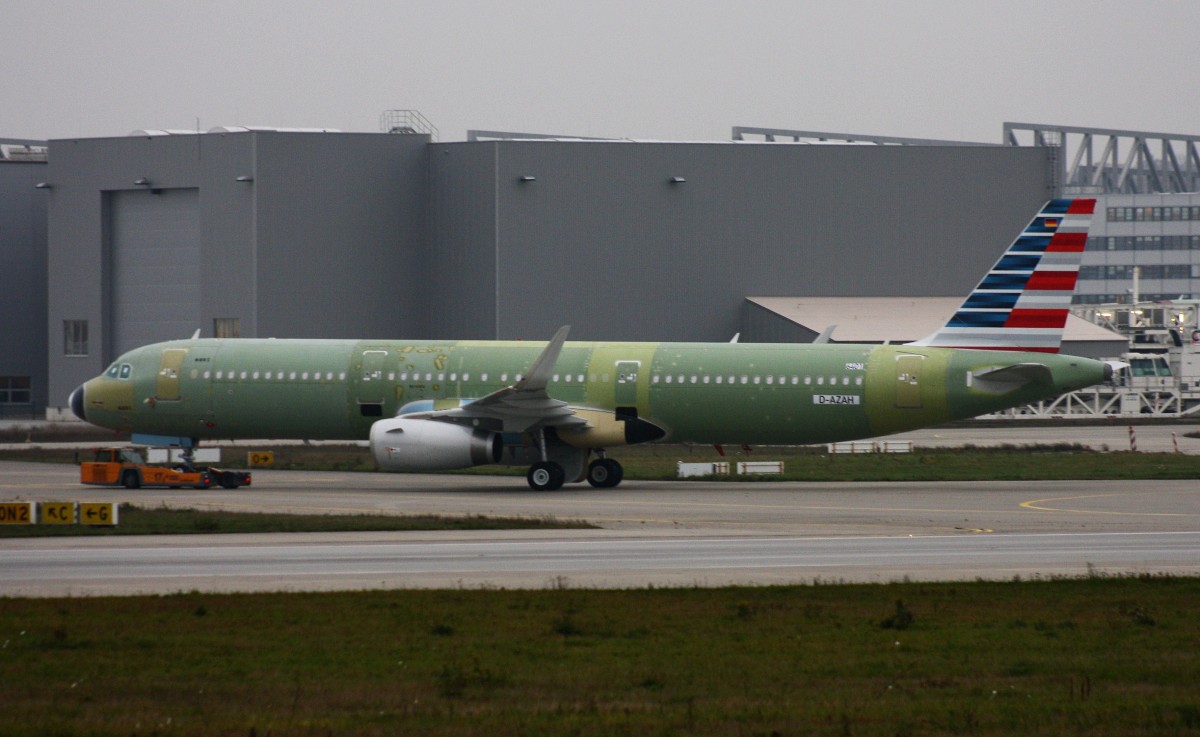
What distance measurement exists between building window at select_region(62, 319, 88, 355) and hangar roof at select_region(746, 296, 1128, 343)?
34.3 m

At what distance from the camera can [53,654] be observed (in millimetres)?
14734

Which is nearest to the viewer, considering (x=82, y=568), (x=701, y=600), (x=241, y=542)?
(x=701, y=600)

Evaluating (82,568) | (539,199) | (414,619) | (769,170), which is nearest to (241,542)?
(82,568)

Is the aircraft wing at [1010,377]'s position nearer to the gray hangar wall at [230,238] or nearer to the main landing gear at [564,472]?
the main landing gear at [564,472]

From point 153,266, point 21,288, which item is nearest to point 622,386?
point 153,266

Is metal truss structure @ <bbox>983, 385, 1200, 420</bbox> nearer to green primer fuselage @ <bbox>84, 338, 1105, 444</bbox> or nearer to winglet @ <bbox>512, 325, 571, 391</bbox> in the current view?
green primer fuselage @ <bbox>84, 338, 1105, 444</bbox>

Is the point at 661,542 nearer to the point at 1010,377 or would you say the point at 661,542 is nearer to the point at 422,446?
the point at 422,446

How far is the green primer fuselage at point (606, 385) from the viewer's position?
3797 cm

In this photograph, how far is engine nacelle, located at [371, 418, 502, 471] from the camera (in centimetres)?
3666

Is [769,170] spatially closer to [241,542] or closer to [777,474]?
[777,474]

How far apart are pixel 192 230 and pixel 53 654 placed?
59.8 meters

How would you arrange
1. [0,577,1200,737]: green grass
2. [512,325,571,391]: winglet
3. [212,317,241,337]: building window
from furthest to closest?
[212,317,241,337]: building window, [512,325,571,391]: winglet, [0,577,1200,737]: green grass

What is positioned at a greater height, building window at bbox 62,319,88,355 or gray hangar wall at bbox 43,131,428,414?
gray hangar wall at bbox 43,131,428,414

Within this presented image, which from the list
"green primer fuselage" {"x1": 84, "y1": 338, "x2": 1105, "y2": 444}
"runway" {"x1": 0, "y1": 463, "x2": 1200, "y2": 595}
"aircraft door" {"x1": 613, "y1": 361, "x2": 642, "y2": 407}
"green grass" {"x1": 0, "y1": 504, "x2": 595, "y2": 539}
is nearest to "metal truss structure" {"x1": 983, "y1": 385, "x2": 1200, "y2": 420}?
"runway" {"x1": 0, "y1": 463, "x2": 1200, "y2": 595}
